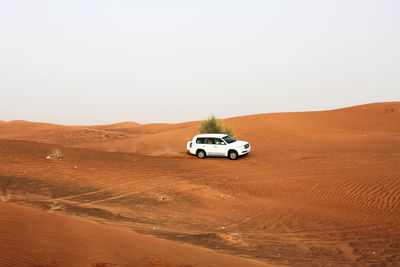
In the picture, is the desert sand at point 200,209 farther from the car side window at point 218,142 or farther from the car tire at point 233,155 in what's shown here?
the car side window at point 218,142

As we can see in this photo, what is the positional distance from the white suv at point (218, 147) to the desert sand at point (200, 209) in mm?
608

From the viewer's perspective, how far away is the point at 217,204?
10.4 meters

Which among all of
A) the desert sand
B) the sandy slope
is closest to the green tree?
the desert sand

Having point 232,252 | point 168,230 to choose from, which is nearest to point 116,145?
point 168,230

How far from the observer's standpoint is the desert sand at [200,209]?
462 centimetres

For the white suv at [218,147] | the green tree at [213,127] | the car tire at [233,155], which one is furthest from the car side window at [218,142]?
the green tree at [213,127]

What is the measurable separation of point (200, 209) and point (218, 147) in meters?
9.62

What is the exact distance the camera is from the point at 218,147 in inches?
755

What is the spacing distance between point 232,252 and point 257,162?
485 inches

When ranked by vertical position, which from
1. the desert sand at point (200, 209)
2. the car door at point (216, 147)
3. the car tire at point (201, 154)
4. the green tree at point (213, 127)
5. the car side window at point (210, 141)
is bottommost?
the desert sand at point (200, 209)

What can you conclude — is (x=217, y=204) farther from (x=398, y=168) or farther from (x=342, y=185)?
(x=398, y=168)

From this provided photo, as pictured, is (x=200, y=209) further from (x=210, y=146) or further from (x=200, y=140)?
(x=200, y=140)

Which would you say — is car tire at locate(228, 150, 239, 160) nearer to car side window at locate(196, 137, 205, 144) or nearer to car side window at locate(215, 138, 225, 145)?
car side window at locate(215, 138, 225, 145)

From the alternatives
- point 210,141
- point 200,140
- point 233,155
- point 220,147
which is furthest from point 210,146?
point 233,155
